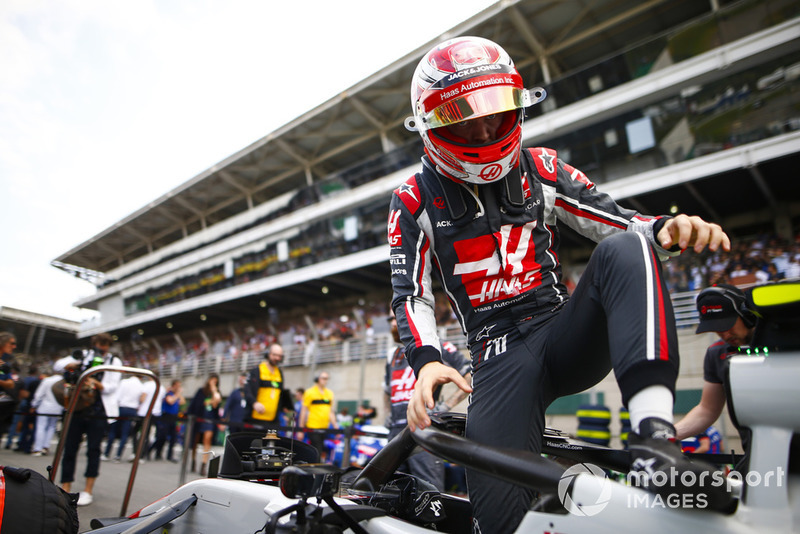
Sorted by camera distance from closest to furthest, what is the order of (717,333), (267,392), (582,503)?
1. (582,503)
2. (717,333)
3. (267,392)

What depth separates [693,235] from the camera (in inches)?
49.8

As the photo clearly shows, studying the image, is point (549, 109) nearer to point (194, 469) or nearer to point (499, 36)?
point (499, 36)

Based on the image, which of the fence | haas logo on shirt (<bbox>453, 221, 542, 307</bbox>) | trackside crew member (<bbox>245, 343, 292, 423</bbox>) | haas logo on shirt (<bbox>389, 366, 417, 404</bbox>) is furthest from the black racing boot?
the fence

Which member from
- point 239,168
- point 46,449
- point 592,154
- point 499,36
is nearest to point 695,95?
point 592,154

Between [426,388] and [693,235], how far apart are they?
82 centimetres

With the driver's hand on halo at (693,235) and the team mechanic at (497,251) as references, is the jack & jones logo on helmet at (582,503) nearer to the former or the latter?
the team mechanic at (497,251)

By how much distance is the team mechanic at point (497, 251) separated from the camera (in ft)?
4.64

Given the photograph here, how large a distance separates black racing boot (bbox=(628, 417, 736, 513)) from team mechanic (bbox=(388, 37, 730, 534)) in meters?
0.42

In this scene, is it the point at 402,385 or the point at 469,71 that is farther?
the point at 402,385

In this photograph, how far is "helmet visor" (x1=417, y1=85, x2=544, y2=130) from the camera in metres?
1.63

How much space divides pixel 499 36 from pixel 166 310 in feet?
82.9

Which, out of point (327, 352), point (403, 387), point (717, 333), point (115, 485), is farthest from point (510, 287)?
point (327, 352)

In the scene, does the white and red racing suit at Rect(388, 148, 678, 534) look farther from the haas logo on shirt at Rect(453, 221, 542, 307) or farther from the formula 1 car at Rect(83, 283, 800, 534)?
the formula 1 car at Rect(83, 283, 800, 534)

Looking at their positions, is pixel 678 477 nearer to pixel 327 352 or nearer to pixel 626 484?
pixel 626 484
